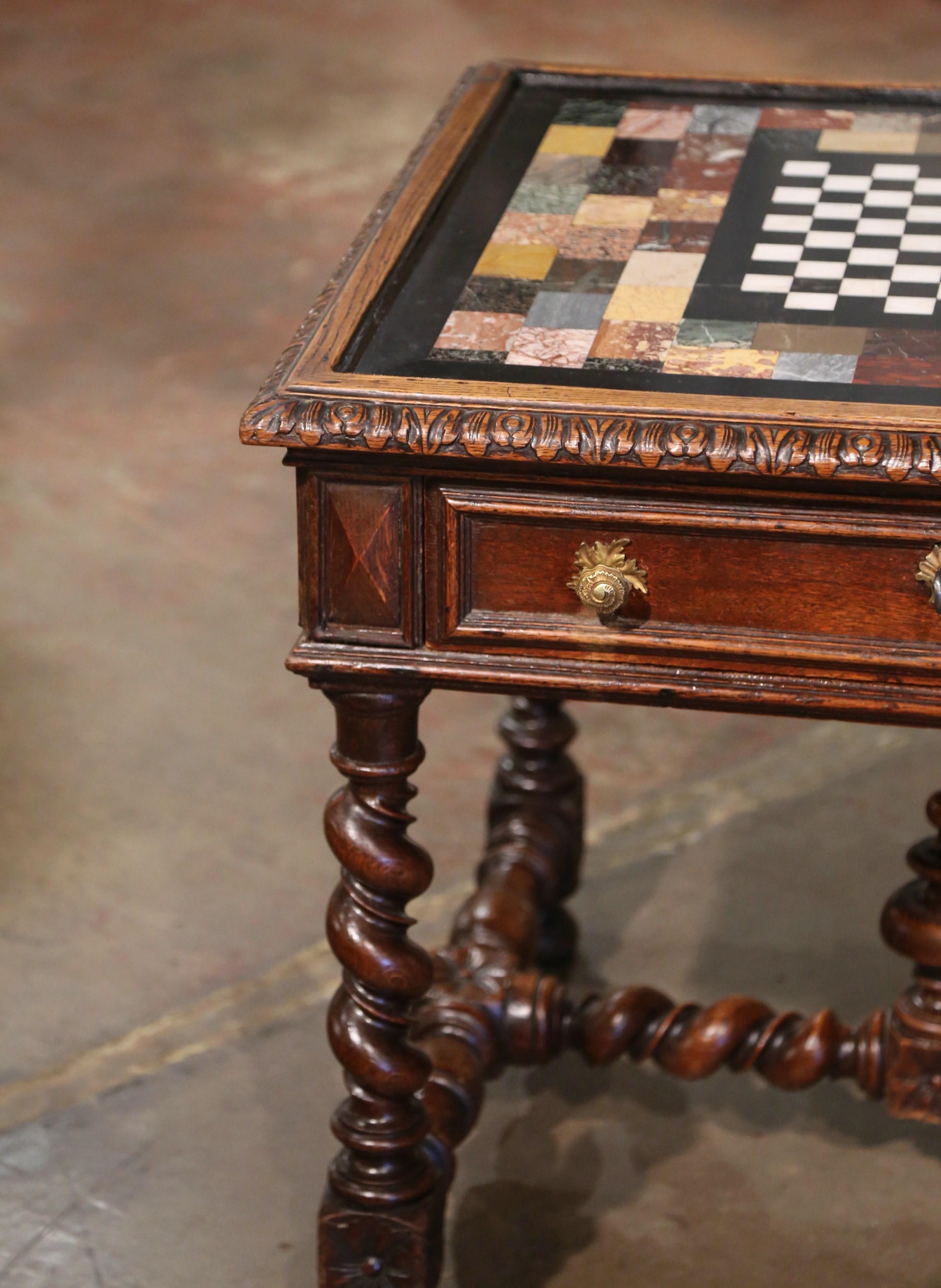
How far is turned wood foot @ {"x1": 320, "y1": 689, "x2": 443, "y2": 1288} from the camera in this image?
1.68 metres

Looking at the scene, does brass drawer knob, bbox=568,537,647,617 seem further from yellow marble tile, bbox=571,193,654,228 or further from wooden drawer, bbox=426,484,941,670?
yellow marble tile, bbox=571,193,654,228

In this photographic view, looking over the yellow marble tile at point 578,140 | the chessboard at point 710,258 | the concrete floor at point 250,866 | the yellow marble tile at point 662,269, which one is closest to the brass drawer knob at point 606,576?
the chessboard at point 710,258

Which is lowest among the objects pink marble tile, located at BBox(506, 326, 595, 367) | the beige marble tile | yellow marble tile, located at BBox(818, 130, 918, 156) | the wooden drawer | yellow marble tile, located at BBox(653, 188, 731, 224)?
the wooden drawer

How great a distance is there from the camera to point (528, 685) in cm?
156

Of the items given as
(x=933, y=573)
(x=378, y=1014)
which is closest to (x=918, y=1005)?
(x=378, y=1014)

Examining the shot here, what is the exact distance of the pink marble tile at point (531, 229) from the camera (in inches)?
68.7

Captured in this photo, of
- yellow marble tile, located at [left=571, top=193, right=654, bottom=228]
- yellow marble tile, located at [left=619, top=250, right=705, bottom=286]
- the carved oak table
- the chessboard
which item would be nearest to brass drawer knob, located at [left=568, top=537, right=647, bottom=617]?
the carved oak table

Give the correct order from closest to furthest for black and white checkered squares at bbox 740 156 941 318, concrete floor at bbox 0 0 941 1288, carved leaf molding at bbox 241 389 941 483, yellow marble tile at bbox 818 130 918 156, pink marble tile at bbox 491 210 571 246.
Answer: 1. carved leaf molding at bbox 241 389 941 483
2. black and white checkered squares at bbox 740 156 941 318
3. pink marble tile at bbox 491 210 571 246
4. yellow marble tile at bbox 818 130 918 156
5. concrete floor at bbox 0 0 941 1288

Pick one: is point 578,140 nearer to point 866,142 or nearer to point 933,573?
point 866,142

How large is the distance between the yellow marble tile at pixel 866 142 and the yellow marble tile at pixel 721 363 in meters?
0.48

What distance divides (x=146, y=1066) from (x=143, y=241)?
3259 millimetres

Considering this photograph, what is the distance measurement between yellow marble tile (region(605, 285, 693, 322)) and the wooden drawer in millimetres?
200

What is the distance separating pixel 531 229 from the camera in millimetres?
1770

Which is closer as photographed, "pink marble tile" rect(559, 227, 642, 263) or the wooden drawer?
the wooden drawer
